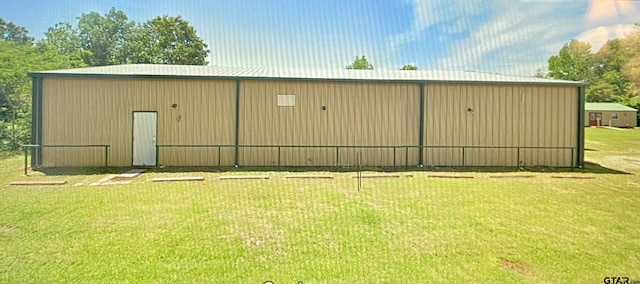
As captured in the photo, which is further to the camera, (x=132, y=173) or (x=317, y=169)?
(x=317, y=169)

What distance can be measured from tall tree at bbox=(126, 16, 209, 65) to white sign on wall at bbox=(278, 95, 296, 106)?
2124 cm

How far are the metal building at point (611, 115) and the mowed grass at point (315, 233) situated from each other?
1409 inches

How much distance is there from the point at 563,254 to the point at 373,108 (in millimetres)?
6149

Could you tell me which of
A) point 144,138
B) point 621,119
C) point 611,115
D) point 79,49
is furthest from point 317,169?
point 621,119

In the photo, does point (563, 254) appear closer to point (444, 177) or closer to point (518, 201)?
point (518, 201)

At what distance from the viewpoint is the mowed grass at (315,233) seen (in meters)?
2.60

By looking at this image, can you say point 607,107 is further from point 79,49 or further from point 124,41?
point 79,49

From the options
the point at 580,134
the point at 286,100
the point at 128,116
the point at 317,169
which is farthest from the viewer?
the point at 580,134

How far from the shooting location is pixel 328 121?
8.59 metres

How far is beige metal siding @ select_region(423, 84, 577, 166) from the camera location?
8.80 meters

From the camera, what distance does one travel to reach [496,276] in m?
2.56

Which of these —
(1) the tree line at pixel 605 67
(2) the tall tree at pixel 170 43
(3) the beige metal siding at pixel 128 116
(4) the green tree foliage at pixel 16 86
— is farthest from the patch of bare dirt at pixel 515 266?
(2) the tall tree at pixel 170 43

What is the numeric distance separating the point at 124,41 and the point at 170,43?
3839mm

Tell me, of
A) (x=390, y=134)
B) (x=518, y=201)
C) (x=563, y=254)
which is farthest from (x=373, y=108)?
(x=563, y=254)
